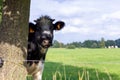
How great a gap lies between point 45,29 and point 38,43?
389 mm

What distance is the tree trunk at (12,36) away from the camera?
6.44 m

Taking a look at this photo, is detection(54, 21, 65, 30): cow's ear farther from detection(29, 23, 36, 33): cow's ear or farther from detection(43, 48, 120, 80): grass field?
detection(43, 48, 120, 80): grass field

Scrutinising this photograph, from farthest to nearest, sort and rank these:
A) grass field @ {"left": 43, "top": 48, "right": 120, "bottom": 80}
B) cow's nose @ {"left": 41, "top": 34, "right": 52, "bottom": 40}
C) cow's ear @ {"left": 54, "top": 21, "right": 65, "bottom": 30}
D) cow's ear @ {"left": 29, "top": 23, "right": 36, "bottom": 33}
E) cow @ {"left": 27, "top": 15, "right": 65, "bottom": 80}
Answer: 1. cow's ear @ {"left": 54, "top": 21, "right": 65, "bottom": 30}
2. cow's ear @ {"left": 29, "top": 23, "right": 36, "bottom": 33}
3. cow @ {"left": 27, "top": 15, "right": 65, "bottom": 80}
4. cow's nose @ {"left": 41, "top": 34, "right": 52, "bottom": 40}
5. grass field @ {"left": 43, "top": 48, "right": 120, "bottom": 80}

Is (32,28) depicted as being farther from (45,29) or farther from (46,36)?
(46,36)

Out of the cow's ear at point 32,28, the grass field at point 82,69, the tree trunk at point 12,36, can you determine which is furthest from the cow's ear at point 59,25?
the tree trunk at point 12,36

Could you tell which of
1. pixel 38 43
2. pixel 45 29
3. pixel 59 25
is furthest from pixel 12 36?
pixel 59 25

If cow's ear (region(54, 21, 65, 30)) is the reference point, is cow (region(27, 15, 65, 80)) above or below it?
below

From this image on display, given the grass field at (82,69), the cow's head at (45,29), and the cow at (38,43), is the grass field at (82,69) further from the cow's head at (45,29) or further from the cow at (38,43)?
the cow's head at (45,29)

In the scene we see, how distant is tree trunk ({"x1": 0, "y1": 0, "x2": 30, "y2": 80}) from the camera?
644 centimetres

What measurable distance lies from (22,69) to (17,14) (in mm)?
886

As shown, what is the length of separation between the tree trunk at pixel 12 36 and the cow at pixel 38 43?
2206 millimetres

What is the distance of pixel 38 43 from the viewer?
9.00 metres

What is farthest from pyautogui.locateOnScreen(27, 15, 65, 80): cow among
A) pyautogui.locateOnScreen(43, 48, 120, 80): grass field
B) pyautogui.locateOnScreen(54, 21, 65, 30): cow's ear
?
pyautogui.locateOnScreen(43, 48, 120, 80): grass field

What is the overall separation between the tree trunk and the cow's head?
1900mm
